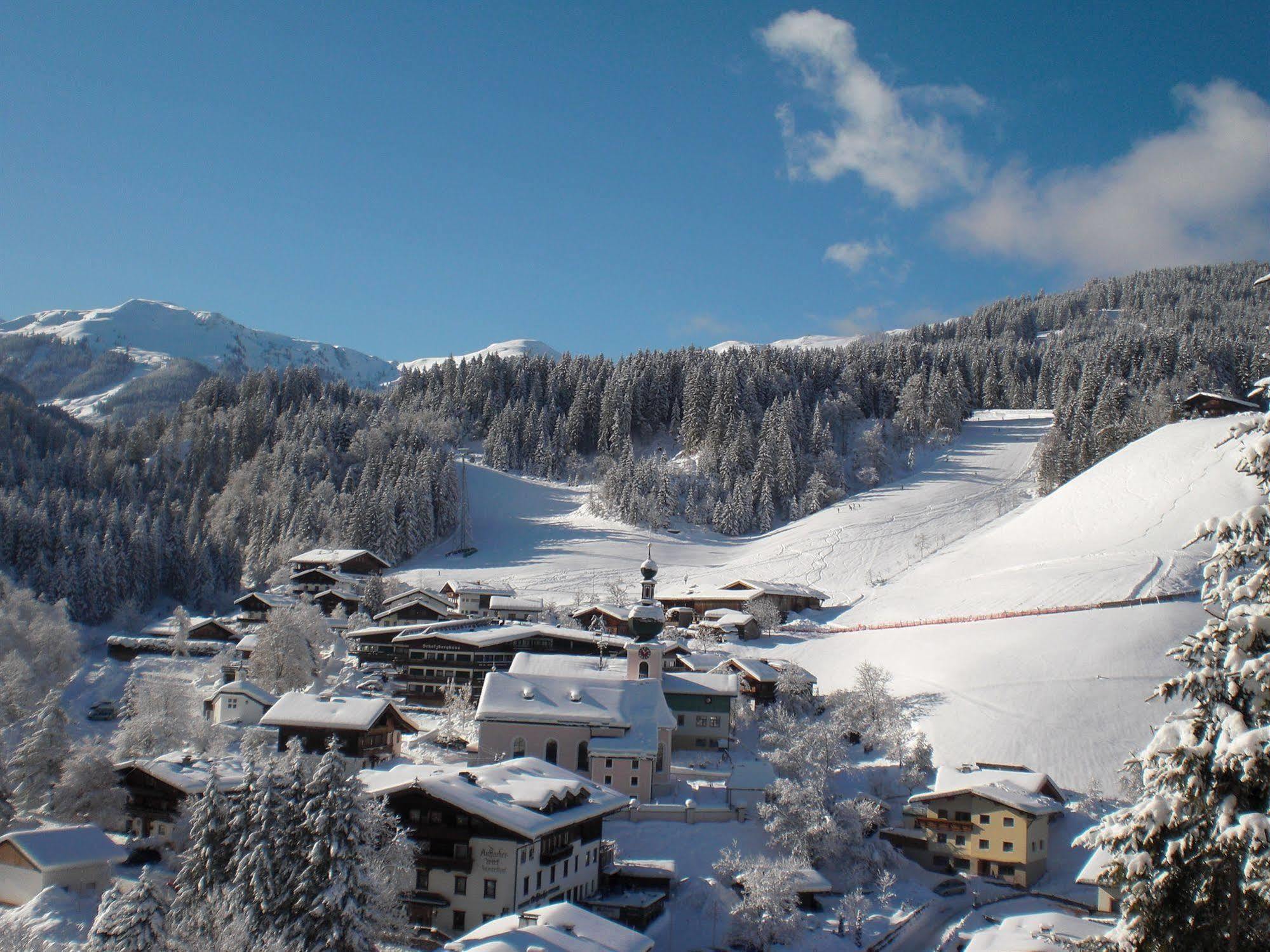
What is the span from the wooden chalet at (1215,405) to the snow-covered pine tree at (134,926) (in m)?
97.2

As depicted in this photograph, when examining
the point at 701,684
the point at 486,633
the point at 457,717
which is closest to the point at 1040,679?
the point at 701,684

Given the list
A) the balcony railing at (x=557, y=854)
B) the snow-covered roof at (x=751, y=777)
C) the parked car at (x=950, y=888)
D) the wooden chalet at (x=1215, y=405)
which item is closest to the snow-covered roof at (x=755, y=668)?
the snow-covered roof at (x=751, y=777)

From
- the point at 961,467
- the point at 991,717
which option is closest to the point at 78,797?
the point at 991,717

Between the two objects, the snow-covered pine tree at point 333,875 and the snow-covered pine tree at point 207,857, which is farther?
the snow-covered pine tree at point 207,857

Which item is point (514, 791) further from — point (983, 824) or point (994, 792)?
point (994, 792)

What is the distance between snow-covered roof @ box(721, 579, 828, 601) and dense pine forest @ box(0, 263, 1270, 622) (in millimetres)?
26929

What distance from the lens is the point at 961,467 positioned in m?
122

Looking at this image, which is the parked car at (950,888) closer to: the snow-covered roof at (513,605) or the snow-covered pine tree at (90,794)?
the snow-covered pine tree at (90,794)

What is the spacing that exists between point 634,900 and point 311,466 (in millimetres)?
93208

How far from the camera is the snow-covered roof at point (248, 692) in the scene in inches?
2062

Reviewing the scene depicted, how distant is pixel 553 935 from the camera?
23.7 m

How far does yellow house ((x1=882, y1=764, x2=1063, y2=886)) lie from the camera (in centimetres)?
3834

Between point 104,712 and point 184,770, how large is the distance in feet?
85.1

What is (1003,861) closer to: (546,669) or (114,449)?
(546,669)
